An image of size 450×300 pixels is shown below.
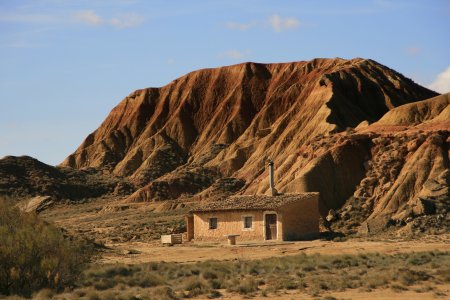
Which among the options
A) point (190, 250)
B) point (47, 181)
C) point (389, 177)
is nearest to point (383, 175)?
point (389, 177)

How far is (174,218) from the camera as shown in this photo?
74.1 meters

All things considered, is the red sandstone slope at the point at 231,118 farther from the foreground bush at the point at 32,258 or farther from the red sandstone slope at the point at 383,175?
the foreground bush at the point at 32,258

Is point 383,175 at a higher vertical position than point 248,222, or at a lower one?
higher

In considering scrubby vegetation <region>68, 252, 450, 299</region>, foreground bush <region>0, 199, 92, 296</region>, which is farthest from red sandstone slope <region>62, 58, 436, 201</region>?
foreground bush <region>0, 199, 92, 296</region>

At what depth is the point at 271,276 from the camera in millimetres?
31250

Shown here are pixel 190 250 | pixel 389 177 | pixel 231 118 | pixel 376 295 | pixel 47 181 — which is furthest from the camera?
pixel 231 118

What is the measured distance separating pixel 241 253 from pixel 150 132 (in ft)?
254

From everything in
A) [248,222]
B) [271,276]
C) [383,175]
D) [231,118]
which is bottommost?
[271,276]

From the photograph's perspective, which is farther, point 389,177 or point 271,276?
point 389,177

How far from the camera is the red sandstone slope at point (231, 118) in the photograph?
95.4m

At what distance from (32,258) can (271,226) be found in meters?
26.2

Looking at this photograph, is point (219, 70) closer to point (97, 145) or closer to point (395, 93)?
point (97, 145)

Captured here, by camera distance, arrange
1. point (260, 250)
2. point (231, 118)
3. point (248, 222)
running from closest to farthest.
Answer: point (260, 250), point (248, 222), point (231, 118)

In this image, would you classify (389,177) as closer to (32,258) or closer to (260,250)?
(260,250)
